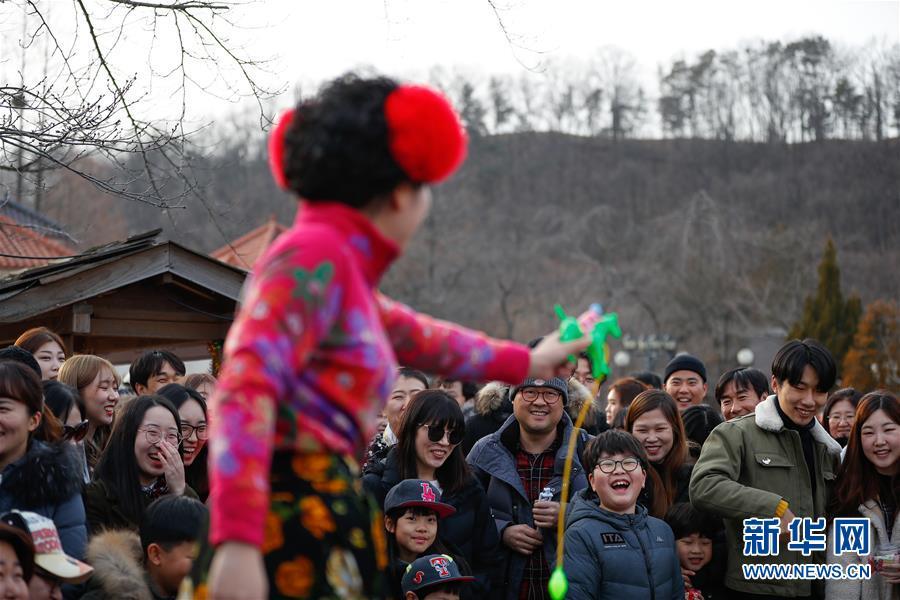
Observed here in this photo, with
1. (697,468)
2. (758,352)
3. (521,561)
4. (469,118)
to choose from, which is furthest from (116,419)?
(469,118)

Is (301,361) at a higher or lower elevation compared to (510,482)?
higher

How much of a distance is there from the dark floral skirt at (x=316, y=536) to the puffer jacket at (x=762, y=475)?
132 inches

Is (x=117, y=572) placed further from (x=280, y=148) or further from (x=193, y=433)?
(x=280, y=148)

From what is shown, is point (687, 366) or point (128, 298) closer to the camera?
point (687, 366)

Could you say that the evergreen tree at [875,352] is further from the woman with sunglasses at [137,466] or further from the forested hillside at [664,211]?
the woman with sunglasses at [137,466]

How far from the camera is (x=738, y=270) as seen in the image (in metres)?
48.2

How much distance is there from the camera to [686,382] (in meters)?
7.43

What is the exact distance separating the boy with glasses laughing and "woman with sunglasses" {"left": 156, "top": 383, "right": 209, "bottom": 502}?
1.89 m

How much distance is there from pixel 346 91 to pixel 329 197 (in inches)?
9.5

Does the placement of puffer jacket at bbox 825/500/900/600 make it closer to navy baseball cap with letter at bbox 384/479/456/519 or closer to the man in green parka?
the man in green parka

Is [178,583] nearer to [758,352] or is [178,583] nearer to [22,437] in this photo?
[22,437]

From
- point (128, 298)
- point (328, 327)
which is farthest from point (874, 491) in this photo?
point (128, 298)

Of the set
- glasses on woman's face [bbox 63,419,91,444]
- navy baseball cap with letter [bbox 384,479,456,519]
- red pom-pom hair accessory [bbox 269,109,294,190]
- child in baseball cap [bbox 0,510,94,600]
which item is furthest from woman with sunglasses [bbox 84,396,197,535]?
red pom-pom hair accessory [bbox 269,109,294,190]

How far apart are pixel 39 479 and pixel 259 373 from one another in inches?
91.2
